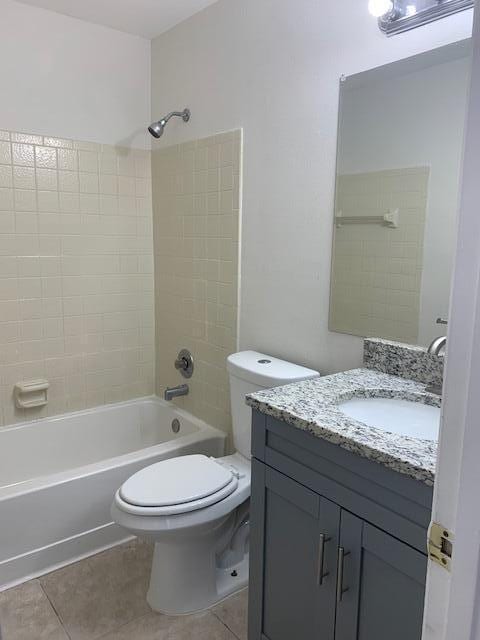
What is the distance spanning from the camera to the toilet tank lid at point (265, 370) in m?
1.78

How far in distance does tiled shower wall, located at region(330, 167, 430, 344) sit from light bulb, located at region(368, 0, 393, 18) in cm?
47

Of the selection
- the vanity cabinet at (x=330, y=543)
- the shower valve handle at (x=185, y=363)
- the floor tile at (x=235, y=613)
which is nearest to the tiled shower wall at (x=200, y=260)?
the shower valve handle at (x=185, y=363)

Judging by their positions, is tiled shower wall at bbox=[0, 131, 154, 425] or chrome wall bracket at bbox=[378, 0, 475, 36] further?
tiled shower wall at bbox=[0, 131, 154, 425]

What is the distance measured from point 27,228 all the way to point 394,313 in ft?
5.88

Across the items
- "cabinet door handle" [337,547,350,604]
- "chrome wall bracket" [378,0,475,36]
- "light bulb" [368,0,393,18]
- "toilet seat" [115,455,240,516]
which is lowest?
"toilet seat" [115,455,240,516]

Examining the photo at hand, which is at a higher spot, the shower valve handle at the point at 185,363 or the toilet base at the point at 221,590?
the shower valve handle at the point at 185,363

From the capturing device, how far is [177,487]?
1716 millimetres

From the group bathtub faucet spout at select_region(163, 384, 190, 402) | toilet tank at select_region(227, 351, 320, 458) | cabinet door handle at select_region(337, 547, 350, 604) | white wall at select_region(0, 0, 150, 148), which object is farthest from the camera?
bathtub faucet spout at select_region(163, 384, 190, 402)

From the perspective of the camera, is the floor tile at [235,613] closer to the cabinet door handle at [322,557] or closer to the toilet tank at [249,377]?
the toilet tank at [249,377]

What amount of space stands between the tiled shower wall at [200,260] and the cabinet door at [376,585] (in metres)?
1.25

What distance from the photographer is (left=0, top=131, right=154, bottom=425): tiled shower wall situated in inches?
93.7

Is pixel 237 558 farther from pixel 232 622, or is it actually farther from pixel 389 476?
pixel 389 476

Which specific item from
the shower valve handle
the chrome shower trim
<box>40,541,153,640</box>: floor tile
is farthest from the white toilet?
the chrome shower trim

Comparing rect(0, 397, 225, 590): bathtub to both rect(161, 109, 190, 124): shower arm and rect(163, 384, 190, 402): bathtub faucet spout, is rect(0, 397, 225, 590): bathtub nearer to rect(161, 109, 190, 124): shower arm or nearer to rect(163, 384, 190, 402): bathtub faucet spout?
rect(163, 384, 190, 402): bathtub faucet spout
